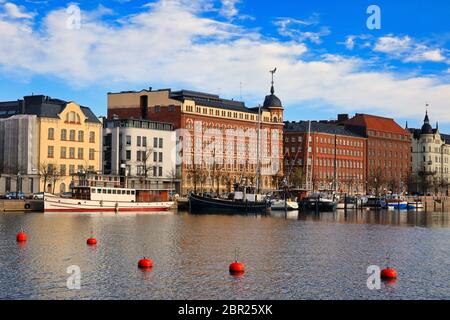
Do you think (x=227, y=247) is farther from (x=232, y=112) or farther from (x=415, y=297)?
(x=232, y=112)

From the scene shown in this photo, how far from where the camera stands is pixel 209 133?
173m

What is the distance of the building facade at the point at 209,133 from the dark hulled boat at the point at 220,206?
24.9 metres

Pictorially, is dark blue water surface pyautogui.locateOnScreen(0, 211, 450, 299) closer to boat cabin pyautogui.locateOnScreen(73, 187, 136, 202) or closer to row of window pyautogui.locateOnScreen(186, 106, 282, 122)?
boat cabin pyautogui.locateOnScreen(73, 187, 136, 202)

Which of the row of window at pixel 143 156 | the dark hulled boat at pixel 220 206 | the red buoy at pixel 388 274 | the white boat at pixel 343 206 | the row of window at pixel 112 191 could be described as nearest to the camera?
the red buoy at pixel 388 274

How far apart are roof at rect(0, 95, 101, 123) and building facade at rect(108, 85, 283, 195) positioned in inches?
825

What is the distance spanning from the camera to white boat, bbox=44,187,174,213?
109875 mm

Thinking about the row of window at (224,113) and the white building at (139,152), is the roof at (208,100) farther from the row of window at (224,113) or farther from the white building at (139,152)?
the white building at (139,152)

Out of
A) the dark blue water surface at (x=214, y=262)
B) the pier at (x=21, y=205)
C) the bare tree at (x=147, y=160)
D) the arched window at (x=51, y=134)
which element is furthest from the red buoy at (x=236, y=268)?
the bare tree at (x=147, y=160)

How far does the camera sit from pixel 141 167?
153 metres

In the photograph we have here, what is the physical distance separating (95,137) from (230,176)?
42448 millimetres

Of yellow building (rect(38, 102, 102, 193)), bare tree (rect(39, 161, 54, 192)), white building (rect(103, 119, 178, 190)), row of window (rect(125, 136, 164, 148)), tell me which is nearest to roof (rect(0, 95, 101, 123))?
yellow building (rect(38, 102, 102, 193))

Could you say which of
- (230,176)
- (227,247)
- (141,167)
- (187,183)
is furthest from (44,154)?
(227,247)

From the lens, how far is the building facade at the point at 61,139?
441 ft
